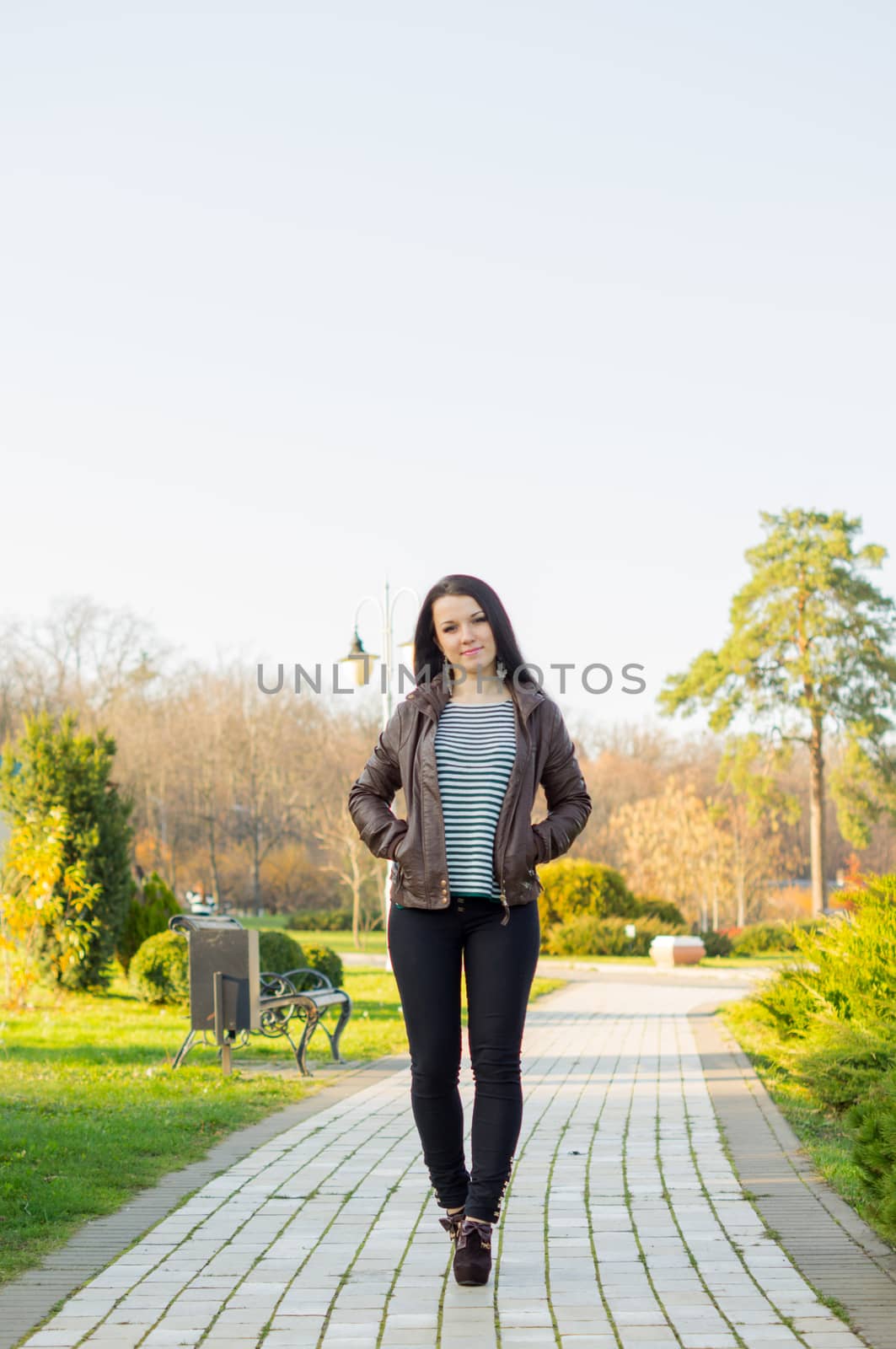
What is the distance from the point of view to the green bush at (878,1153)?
3693 millimetres

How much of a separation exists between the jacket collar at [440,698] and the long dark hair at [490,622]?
0.04 meters

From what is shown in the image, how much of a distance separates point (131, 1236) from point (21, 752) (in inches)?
450

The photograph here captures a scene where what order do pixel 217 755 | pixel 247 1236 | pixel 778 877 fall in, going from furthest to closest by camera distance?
pixel 217 755
pixel 778 877
pixel 247 1236

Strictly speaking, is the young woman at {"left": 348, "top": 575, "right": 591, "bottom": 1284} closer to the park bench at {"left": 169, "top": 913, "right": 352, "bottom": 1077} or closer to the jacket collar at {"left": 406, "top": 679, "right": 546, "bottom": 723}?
the jacket collar at {"left": 406, "top": 679, "right": 546, "bottom": 723}

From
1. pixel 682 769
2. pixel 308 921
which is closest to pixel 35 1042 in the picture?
pixel 308 921

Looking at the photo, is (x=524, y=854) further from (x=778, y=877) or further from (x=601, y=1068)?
(x=778, y=877)

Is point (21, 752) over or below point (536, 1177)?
over

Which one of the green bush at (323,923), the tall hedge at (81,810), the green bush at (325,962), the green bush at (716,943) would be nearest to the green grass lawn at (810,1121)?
the green bush at (325,962)

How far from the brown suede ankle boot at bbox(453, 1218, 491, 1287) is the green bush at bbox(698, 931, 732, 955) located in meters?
24.1

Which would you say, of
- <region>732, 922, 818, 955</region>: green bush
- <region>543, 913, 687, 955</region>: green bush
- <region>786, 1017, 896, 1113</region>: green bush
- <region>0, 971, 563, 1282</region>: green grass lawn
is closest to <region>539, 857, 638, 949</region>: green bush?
<region>543, 913, 687, 955</region>: green bush

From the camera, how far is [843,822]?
110 feet

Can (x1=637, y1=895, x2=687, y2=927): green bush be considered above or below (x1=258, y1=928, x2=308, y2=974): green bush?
below

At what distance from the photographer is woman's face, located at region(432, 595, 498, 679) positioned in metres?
3.84

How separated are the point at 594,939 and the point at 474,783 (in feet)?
74.6
